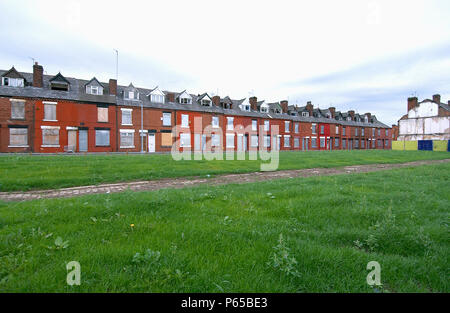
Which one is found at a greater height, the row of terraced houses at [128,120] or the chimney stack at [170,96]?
the chimney stack at [170,96]

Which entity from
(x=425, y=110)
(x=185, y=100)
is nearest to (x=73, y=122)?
(x=185, y=100)

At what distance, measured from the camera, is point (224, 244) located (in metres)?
4.02

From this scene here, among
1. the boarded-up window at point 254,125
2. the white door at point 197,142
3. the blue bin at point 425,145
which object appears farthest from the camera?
the blue bin at point 425,145

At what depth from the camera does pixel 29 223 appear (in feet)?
15.7

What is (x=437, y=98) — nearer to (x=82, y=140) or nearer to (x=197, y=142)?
(x=197, y=142)

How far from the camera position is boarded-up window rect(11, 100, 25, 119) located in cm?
2878

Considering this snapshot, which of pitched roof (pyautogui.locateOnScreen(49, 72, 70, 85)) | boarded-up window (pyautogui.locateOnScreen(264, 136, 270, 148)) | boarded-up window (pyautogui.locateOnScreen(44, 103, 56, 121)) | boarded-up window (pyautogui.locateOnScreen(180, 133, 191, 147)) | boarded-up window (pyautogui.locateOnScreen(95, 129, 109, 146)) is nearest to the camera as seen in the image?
boarded-up window (pyautogui.locateOnScreen(44, 103, 56, 121))

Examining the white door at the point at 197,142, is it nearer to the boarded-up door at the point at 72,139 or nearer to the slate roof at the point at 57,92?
the slate roof at the point at 57,92

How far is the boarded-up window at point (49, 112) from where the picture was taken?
99.6 feet

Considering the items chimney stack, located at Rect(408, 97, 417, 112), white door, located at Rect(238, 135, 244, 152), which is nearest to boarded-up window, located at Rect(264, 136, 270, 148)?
white door, located at Rect(238, 135, 244, 152)

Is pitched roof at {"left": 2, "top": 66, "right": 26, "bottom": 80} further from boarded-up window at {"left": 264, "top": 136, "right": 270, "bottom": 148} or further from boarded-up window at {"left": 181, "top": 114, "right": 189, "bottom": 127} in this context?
boarded-up window at {"left": 264, "top": 136, "right": 270, "bottom": 148}

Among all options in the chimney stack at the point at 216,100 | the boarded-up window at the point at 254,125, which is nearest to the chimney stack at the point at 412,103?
the boarded-up window at the point at 254,125

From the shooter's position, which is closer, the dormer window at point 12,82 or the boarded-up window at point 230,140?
the dormer window at point 12,82
